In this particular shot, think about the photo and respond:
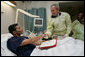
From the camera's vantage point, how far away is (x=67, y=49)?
90cm

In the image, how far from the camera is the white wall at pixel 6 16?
6.33 feet

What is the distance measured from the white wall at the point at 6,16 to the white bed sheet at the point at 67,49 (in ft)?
3.56

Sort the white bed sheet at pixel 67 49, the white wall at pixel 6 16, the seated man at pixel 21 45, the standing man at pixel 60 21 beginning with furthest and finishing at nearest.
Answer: the white wall at pixel 6 16 → the seated man at pixel 21 45 → the standing man at pixel 60 21 → the white bed sheet at pixel 67 49

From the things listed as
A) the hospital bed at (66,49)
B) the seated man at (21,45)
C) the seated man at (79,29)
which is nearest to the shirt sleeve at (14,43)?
the seated man at (21,45)

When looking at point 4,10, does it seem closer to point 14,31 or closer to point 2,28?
point 2,28

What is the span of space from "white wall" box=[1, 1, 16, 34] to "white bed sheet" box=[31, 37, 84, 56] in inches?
42.7

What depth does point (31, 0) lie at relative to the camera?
3.22 m

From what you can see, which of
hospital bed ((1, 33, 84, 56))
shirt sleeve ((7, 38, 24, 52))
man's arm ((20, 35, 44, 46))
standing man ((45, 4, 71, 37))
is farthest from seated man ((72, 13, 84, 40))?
shirt sleeve ((7, 38, 24, 52))

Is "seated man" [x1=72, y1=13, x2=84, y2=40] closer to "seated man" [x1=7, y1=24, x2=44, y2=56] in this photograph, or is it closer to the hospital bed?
the hospital bed

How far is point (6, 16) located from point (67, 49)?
1.34 meters

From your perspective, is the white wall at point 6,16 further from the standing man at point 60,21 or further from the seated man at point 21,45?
the standing man at point 60,21

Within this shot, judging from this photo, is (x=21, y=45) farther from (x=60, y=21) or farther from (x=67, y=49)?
(x=67, y=49)

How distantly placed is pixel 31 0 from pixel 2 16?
4.61 feet

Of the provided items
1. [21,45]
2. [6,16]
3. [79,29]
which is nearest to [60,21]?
[79,29]
